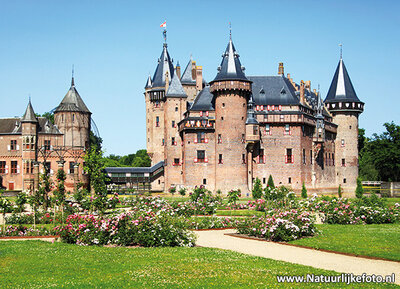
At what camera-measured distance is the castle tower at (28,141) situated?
63.4m

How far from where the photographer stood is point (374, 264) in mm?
14945

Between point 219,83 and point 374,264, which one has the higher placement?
point 219,83

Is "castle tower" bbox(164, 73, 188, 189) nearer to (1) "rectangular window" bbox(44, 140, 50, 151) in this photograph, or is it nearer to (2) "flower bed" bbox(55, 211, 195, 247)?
(1) "rectangular window" bbox(44, 140, 50, 151)

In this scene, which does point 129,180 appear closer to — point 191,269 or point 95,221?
point 95,221

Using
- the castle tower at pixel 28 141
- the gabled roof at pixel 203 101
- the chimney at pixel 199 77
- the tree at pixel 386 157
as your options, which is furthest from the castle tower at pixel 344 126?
the castle tower at pixel 28 141

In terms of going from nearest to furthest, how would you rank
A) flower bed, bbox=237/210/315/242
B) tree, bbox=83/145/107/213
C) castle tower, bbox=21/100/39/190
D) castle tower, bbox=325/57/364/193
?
flower bed, bbox=237/210/315/242
tree, bbox=83/145/107/213
castle tower, bbox=21/100/39/190
castle tower, bbox=325/57/364/193

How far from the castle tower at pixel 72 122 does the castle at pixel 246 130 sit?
34.2 feet

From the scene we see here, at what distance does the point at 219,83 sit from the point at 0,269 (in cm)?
4554

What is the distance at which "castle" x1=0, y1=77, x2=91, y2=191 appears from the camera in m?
63.6

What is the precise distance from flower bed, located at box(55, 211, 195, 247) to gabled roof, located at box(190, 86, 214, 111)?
42.5 meters

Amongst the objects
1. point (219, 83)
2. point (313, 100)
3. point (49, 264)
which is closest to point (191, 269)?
point (49, 264)

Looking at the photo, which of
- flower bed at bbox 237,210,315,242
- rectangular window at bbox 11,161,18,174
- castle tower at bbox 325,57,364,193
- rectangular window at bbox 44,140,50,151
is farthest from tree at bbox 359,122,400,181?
flower bed at bbox 237,210,315,242

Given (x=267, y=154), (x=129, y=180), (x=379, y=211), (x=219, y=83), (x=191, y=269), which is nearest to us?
(x=191, y=269)

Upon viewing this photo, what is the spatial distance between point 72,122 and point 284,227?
49.9 metres
